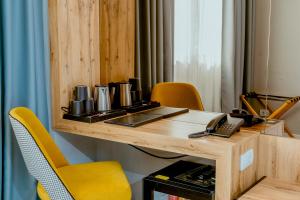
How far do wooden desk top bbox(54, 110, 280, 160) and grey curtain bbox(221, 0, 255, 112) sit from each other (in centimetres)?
16

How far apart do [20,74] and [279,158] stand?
134cm

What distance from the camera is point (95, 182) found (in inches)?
72.6

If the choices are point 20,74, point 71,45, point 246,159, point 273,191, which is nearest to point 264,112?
point 246,159

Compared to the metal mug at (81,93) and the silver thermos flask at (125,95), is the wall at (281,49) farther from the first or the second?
the metal mug at (81,93)

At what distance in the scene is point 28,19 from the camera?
→ 1.96m

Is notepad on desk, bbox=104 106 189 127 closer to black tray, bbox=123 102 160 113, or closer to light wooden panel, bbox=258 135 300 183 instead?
black tray, bbox=123 102 160 113

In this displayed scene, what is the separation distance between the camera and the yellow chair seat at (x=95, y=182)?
1744 millimetres

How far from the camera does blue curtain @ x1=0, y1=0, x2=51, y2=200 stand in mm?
1887

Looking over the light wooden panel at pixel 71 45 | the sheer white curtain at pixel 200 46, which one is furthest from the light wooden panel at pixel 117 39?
the sheer white curtain at pixel 200 46

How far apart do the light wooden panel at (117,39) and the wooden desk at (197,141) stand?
1.74 feet

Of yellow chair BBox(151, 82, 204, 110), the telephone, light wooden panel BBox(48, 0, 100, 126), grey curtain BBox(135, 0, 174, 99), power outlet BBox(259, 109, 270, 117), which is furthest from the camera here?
grey curtain BBox(135, 0, 174, 99)

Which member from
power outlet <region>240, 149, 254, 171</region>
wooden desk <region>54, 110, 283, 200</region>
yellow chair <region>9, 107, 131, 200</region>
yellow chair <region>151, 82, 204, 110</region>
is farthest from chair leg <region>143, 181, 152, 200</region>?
yellow chair <region>151, 82, 204, 110</region>

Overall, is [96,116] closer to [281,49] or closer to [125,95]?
[125,95]

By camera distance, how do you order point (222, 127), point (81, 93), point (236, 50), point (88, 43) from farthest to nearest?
1. point (88, 43)
2. point (81, 93)
3. point (236, 50)
4. point (222, 127)
